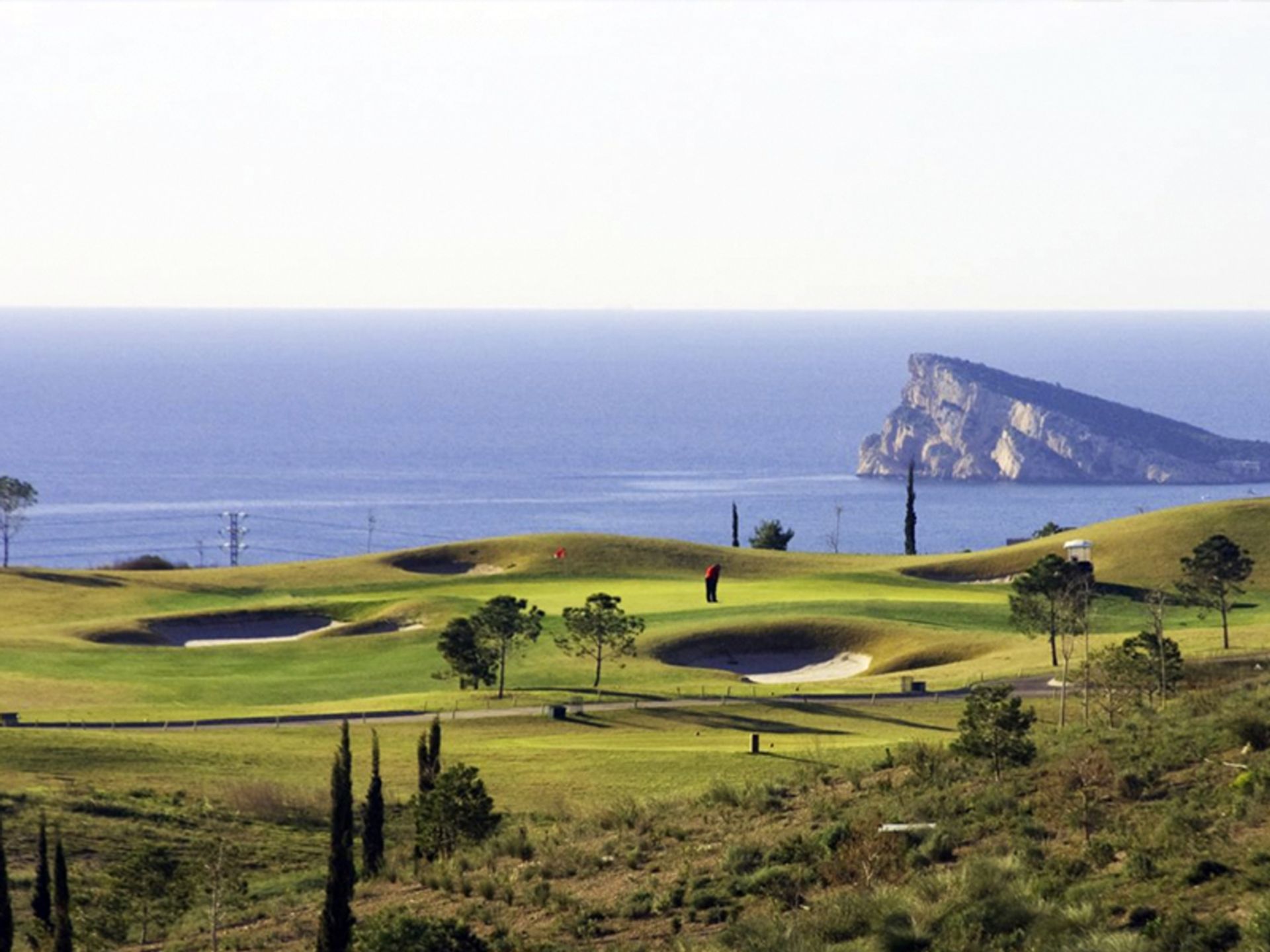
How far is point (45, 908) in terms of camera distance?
36.9 meters

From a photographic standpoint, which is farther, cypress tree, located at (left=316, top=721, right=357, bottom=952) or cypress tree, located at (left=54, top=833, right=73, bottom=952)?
cypress tree, located at (left=54, top=833, right=73, bottom=952)

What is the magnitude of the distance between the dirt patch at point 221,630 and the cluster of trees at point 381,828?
4903 centimetres

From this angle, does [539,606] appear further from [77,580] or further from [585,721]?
[585,721]

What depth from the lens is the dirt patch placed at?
9219cm

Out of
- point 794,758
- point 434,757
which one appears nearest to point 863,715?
point 794,758

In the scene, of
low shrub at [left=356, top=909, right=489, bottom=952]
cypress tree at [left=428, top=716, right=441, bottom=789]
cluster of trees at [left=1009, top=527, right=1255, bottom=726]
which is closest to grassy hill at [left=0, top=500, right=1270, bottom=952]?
cluster of trees at [left=1009, top=527, right=1255, bottom=726]

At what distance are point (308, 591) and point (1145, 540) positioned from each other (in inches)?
1890

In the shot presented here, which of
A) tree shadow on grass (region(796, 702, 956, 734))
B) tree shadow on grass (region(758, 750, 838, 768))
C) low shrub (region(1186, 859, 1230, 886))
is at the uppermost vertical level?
low shrub (region(1186, 859, 1230, 886))

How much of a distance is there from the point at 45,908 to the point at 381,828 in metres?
7.49

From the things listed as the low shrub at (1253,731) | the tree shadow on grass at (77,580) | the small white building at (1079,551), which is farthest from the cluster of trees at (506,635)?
the low shrub at (1253,731)

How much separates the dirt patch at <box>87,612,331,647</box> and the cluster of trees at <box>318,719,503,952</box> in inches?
1930

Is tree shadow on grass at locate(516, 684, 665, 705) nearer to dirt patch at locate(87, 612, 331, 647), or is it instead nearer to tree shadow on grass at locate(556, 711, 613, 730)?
tree shadow on grass at locate(556, 711, 613, 730)

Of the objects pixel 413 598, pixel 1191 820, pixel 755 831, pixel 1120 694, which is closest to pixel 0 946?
pixel 755 831

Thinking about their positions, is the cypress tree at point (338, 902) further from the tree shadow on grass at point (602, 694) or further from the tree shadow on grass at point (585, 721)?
the tree shadow on grass at point (602, 694)
